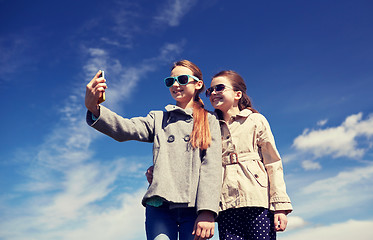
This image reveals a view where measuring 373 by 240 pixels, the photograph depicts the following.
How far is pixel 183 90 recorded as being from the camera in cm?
519

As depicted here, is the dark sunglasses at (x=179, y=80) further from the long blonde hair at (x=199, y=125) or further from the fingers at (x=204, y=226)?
the fingers at (x=204, y=226)

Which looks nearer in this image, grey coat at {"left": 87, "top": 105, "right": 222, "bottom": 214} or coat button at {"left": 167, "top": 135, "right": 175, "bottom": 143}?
grey coat at {"left": 87, "top": 105, "right": 222, "bottom": 214}

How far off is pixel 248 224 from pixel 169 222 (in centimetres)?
107

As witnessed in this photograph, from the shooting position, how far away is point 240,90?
5.63 metres

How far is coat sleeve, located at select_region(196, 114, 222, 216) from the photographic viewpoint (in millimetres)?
4274

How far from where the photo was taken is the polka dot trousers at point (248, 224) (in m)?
4.62

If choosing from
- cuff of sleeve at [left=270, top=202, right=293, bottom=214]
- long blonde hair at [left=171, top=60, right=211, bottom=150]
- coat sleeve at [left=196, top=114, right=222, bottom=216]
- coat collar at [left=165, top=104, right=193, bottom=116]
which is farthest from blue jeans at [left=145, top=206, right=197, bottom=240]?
coat collar at [left=165, top=104, right=193, bottom=116]

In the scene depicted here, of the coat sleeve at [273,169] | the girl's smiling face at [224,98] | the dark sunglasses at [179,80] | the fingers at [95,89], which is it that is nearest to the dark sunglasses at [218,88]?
the girl's smiling face at [224,98]

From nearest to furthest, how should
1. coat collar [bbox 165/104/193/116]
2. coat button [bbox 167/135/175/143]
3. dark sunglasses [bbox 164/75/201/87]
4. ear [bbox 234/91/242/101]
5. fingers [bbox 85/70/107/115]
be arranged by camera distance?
fingers [bbox 85/70/107/115], coat button [bbox 167/135/175/143], coat collar [bbox 165/104/193/116], dark sunglasses [bbox 164/75/201/87], ear [bbox 234/91/242/101]

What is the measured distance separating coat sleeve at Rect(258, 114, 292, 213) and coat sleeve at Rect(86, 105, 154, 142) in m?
1.58

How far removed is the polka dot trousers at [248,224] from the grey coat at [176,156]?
53 centimetres

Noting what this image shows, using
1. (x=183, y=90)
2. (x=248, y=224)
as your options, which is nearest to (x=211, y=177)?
(x=248, y=224)

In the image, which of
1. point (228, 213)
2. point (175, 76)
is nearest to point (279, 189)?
point (228, 213)

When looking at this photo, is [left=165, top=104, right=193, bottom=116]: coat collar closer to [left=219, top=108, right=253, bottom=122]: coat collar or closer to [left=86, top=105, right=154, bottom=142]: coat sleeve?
[left=86, top=105, right=154, bottom=142]: coat sleeve
